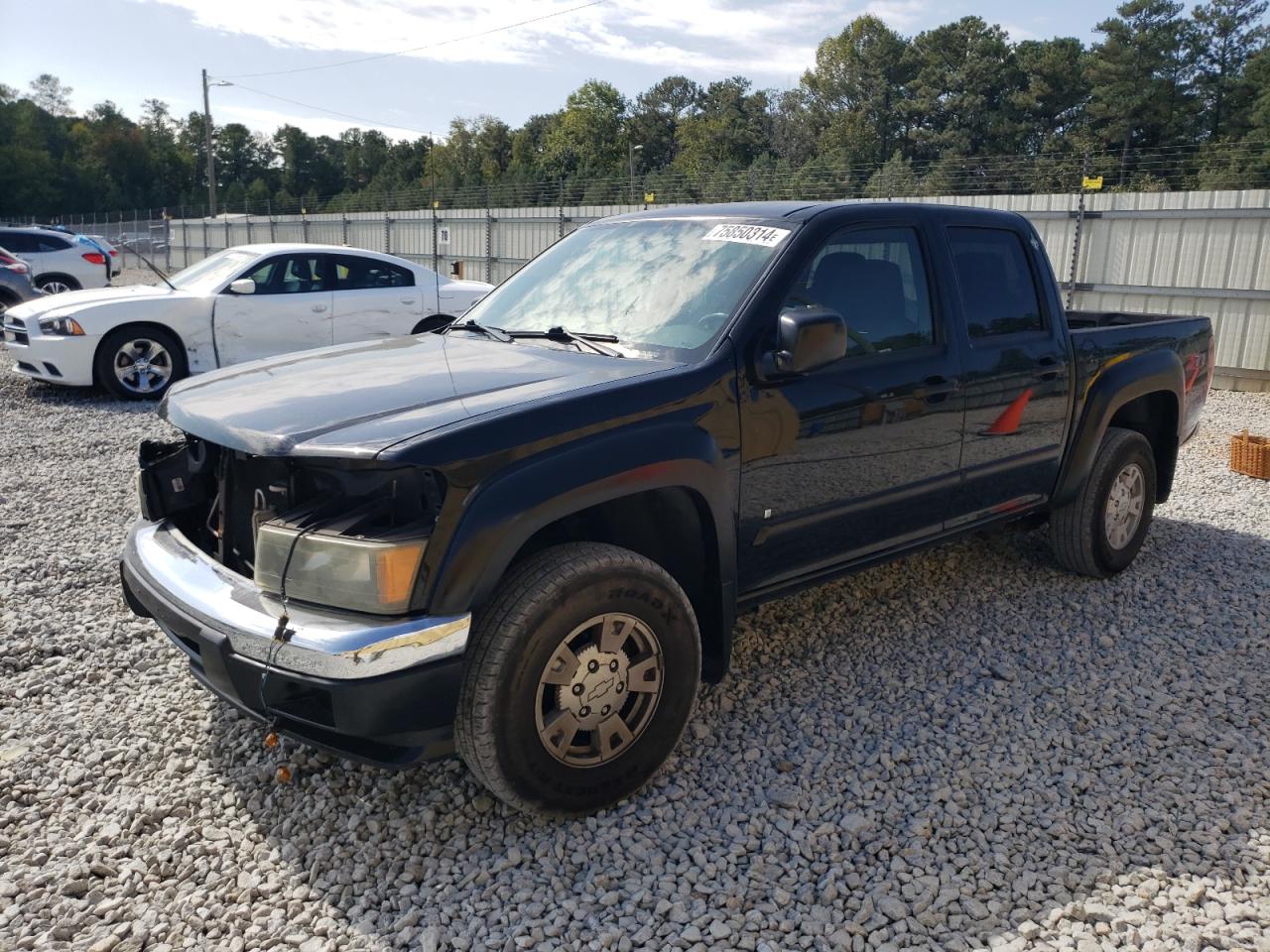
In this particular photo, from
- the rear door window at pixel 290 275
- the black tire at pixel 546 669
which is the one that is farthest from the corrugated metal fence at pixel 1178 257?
the black tire at pixel 546 669

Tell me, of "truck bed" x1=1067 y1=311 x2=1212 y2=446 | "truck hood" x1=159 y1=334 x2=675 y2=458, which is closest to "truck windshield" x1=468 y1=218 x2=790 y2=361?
"truck hood" x1=159 y1=334 x2=675 y2=458

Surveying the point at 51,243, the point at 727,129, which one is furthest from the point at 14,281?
the point at 727,129

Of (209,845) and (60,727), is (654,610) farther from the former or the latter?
(60,727)

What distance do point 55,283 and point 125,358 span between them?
9935 millimetres

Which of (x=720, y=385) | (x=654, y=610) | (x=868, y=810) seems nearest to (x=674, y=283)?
(x=720, y=385)

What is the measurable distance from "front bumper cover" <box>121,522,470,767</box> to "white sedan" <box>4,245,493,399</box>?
24.2 feet

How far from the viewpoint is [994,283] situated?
4371 millimetres

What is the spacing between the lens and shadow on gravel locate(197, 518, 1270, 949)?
270 centimetres

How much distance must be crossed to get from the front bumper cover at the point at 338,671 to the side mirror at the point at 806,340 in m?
1.37

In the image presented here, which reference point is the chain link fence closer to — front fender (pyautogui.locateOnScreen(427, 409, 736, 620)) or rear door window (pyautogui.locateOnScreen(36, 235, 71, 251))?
rear door window (pyautogui.locateOnScreen(36, 235, 71, 251))

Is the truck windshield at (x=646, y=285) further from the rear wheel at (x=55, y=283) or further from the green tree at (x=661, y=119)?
the green tree at (x=661, y=119)

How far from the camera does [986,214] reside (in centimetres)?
447

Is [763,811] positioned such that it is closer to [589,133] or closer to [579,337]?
[579,337]

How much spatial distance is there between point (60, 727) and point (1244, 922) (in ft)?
12.6
